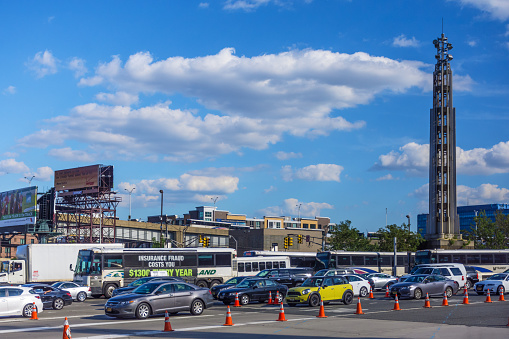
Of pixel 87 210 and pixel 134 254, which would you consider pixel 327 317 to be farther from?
pixel 87 210

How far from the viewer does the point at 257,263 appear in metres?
52.9

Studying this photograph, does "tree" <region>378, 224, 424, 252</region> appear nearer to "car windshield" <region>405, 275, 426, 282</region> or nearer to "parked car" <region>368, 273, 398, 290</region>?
"parked car" <region>368, 273, 398, 290</region>

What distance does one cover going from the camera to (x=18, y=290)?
2572 cm

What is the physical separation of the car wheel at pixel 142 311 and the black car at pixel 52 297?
30.4ft

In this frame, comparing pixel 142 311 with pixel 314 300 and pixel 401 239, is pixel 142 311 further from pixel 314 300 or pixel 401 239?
pixel 401 239

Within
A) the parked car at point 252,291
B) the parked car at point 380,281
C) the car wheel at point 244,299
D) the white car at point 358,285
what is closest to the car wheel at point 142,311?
the parked car at point 252,291

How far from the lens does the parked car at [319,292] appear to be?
29.5 m

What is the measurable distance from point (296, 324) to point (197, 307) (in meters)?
5.60

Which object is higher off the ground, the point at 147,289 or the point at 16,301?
the point at 147,289

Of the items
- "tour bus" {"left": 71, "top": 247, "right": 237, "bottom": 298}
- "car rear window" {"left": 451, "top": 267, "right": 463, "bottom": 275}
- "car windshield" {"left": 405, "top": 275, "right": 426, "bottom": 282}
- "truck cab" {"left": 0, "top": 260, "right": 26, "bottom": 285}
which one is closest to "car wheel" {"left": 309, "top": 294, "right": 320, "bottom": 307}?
"car windshield" {"left": 405, "top": 275, "right": 426, "bottom": 282}

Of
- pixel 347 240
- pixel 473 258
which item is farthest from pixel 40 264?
pixel 347 240

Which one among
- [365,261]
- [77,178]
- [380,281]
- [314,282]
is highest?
[77,178]

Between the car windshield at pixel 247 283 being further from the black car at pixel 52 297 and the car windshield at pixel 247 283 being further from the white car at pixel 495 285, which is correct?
the white car at pixel 495 285

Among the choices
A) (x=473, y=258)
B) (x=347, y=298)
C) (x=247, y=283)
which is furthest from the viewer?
(x=473, y=258)
